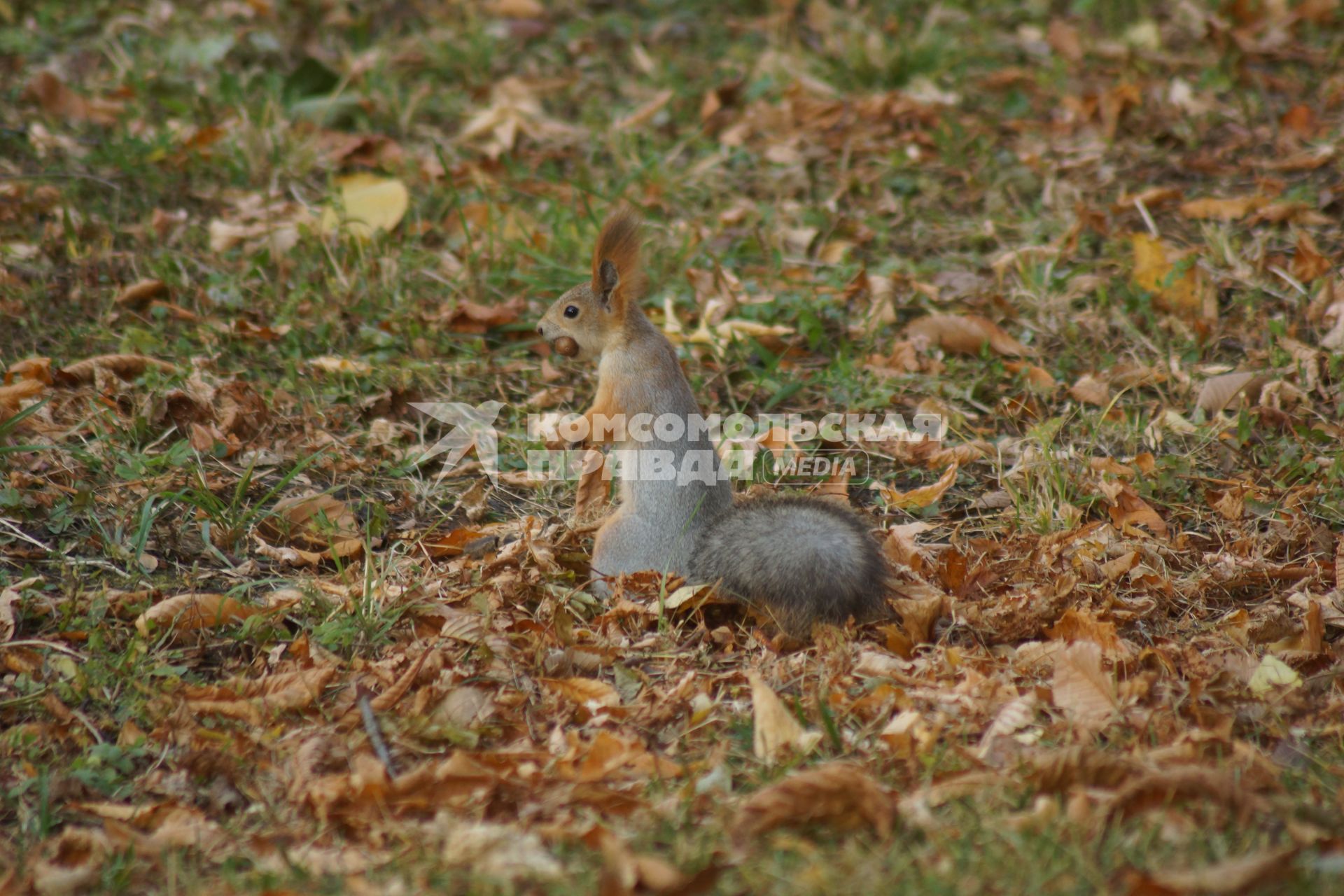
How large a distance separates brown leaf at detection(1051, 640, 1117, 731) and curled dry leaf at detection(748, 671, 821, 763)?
0.53 metres

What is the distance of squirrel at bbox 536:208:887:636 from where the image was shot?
2721 mm

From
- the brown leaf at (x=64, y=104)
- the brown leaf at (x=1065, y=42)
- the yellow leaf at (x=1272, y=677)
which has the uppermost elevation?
the brown leaf at (x=1065, y=42)

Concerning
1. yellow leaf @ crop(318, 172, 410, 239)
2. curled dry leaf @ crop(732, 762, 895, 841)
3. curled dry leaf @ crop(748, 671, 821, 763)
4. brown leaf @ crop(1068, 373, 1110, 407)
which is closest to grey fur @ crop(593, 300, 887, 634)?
curled dry leaf @ crop(748, 671, 821, 763)

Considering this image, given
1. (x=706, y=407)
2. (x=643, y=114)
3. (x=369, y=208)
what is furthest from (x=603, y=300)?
(x=643, y=114)

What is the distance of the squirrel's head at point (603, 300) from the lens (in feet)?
10.6

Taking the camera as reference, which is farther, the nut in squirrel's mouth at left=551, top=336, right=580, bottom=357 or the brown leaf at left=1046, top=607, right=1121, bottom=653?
the nut in squirrel's mouth at left=551, top=336, right=580, bottom=357

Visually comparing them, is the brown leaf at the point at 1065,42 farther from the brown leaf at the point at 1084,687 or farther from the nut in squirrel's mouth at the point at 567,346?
the brown leaf at the point at 1084,687

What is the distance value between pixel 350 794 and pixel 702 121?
4187 millimetres

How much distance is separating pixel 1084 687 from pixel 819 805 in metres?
0.77

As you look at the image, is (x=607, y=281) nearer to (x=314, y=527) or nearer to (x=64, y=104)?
(x=314, y=527)

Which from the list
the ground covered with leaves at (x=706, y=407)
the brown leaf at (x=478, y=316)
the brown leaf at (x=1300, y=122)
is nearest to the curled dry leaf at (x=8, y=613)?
the ground covered with leaves at (x=706, y=407)

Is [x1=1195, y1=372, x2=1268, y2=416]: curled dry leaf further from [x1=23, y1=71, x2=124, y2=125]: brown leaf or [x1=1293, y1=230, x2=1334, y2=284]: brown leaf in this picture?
[x1=23, y1=71, x2=124, y2=125]: brown leaf

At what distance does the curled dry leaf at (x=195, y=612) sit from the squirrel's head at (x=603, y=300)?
1121 millimetres

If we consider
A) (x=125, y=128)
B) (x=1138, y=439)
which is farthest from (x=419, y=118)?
(x=1138, y=439)
